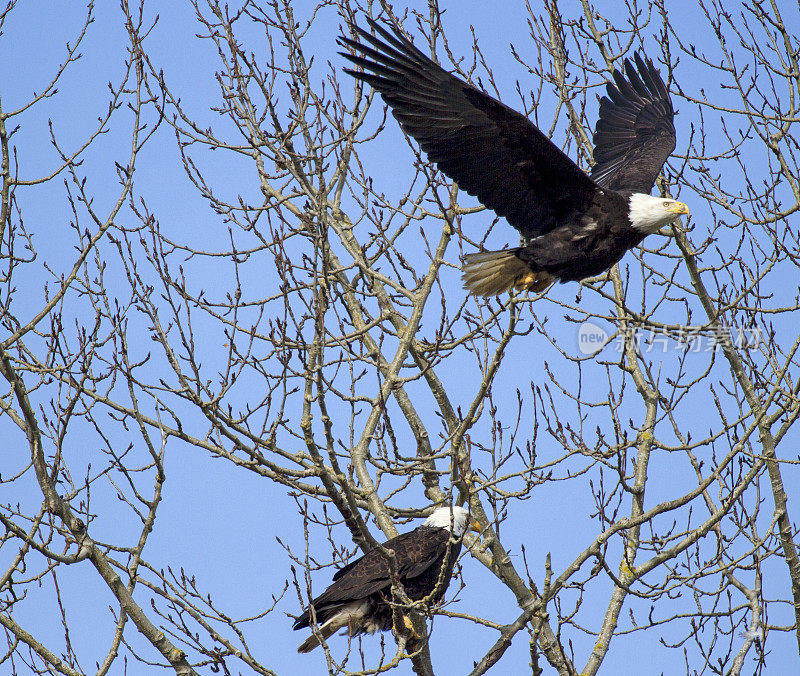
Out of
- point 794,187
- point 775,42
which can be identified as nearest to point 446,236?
point 794,187

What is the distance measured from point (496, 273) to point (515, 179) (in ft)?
1.71

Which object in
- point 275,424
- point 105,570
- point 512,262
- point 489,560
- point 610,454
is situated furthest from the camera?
point 512,262

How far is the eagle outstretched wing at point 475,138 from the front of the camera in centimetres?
428

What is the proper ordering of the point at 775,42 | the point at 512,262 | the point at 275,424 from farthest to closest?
1. the point at 775,42
2. the point at 512,262
3. the point at 275,424

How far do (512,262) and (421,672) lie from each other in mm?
2213

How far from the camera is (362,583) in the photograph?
14.6 feet

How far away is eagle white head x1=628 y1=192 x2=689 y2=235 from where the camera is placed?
4801 millimetres

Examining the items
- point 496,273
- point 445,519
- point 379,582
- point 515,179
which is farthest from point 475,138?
point 379,582

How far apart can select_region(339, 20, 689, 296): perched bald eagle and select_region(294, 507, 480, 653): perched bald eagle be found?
4.53 feet

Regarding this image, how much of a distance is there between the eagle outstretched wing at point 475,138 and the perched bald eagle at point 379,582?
68.4 inches

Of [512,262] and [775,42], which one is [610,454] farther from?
[775,42]

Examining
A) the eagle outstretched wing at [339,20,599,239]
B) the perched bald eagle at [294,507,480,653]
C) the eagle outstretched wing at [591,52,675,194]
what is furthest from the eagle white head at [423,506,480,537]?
the eagle outstretched wing at [591,52,675,194]

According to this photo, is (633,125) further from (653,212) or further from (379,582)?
(379,582)

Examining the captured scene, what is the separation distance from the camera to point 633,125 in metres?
6.19
